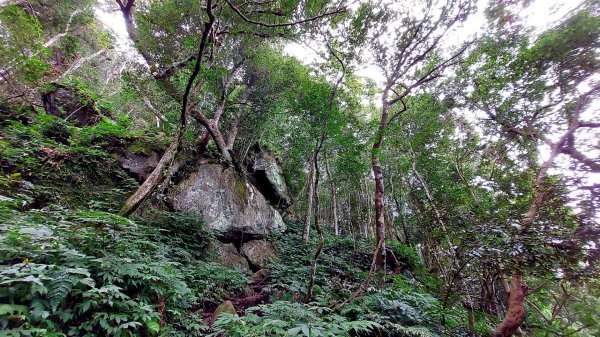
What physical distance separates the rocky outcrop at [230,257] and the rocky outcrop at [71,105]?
5.19 meters

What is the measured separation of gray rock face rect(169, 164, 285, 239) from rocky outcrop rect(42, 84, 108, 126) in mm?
3137

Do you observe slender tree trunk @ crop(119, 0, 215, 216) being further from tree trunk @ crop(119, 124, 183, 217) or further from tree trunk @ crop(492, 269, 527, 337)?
tree trunk @ crop(492, 269, 527, 337)

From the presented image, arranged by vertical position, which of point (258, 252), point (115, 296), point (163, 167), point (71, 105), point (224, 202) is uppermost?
point (71, 105)

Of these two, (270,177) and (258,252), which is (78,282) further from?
(270,177)

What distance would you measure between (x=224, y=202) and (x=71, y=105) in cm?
499

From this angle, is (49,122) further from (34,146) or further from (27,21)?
(27,21)

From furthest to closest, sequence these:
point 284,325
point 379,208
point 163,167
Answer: point 379,208
point 163,167
point 284,325

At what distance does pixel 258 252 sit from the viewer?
7.69 meters

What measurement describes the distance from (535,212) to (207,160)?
853cm

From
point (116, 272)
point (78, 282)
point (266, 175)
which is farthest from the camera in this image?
point (266, 175)

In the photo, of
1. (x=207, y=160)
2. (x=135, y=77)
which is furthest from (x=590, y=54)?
(x=135, y=77)

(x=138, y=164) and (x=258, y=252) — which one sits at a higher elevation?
(x=138, y=164)

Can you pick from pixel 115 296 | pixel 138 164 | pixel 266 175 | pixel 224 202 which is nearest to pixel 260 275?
pixel 224 202

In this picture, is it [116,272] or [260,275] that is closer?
[116,272]
